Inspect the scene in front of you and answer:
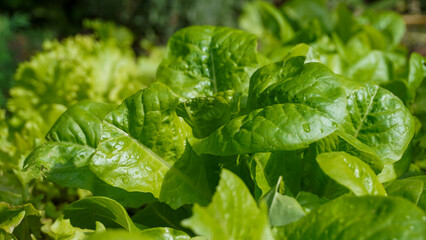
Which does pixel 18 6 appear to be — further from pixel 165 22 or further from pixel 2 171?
pixel 2 171

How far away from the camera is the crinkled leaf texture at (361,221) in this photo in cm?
64

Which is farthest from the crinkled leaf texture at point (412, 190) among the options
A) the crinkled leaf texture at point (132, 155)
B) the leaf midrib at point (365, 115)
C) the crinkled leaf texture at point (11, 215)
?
the crinkled leaf texture at point (11, 215)

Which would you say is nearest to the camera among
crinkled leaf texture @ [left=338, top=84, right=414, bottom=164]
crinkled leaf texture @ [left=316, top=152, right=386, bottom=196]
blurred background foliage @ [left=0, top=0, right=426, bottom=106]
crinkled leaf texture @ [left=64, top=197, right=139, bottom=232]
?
crinkled leaf texture @ [left=316, top=152, right=386, bottom=196]

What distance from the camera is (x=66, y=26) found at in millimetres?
5074

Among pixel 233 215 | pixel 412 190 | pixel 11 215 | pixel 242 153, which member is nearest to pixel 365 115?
pixel 412 190

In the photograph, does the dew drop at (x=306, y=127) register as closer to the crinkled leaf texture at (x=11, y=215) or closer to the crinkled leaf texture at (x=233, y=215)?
the crinkled leaf texture at (x=233, y=215)

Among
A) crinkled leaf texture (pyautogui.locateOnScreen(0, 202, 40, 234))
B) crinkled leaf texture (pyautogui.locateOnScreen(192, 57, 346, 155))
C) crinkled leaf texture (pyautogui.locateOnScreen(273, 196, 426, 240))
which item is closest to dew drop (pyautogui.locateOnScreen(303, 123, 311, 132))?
crinkled leaf texture (pyautogui.locateOnScreen(192, 57, 346, 155))

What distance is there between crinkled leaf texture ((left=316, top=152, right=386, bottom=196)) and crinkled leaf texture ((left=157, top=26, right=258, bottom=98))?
1.53 feet

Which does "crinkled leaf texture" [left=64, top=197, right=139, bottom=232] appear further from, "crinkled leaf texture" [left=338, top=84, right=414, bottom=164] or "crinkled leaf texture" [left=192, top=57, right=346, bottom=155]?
"crinkled leaf texture" [left=338, top=84, right=414, bottom=164]

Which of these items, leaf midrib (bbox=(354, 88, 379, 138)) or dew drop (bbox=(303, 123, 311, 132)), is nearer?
dew drop (bbox=(303, 123, 311, 132))

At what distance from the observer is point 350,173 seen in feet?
2.56

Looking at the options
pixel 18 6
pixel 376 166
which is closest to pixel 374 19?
pixel 376 166

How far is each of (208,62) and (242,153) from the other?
0.49 m

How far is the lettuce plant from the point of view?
0.71 metres
